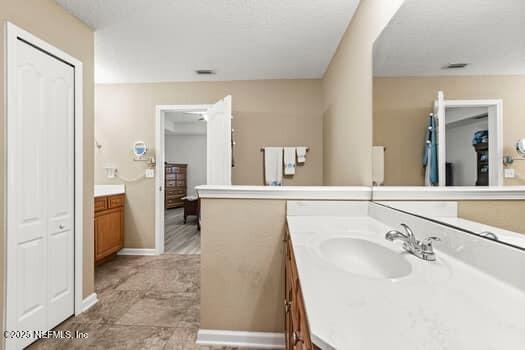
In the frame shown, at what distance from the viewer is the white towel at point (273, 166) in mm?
3297

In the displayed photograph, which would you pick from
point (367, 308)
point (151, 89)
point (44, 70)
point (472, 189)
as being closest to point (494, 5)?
point (472, 189)

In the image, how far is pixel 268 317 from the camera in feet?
5.35

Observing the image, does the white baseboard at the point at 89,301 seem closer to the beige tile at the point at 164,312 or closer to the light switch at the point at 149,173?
the beige tile at the point at 164,312

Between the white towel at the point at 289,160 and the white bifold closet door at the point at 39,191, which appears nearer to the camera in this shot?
the white bifold closet door at the point at 39,191

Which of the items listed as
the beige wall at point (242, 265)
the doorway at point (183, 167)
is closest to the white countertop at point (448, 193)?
the beige wall at point (242, 265)

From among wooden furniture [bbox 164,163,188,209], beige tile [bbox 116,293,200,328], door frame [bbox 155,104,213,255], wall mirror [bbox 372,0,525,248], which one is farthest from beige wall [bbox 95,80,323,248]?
wooden furniture [bbox 164,163,188,209]

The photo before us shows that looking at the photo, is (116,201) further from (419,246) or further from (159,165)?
(419,246)

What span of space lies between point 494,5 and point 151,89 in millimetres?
3603

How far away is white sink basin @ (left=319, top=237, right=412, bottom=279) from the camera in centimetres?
94

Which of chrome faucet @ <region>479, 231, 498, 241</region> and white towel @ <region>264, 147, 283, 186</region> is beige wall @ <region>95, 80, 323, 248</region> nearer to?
white towel @ <region>264, 147, 283, 186</region>

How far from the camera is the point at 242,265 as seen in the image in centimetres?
164

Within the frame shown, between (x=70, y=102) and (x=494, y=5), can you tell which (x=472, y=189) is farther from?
(x=70, y=102)

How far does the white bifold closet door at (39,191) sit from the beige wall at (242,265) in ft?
3.65

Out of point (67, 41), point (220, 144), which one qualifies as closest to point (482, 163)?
point (220, 144)
